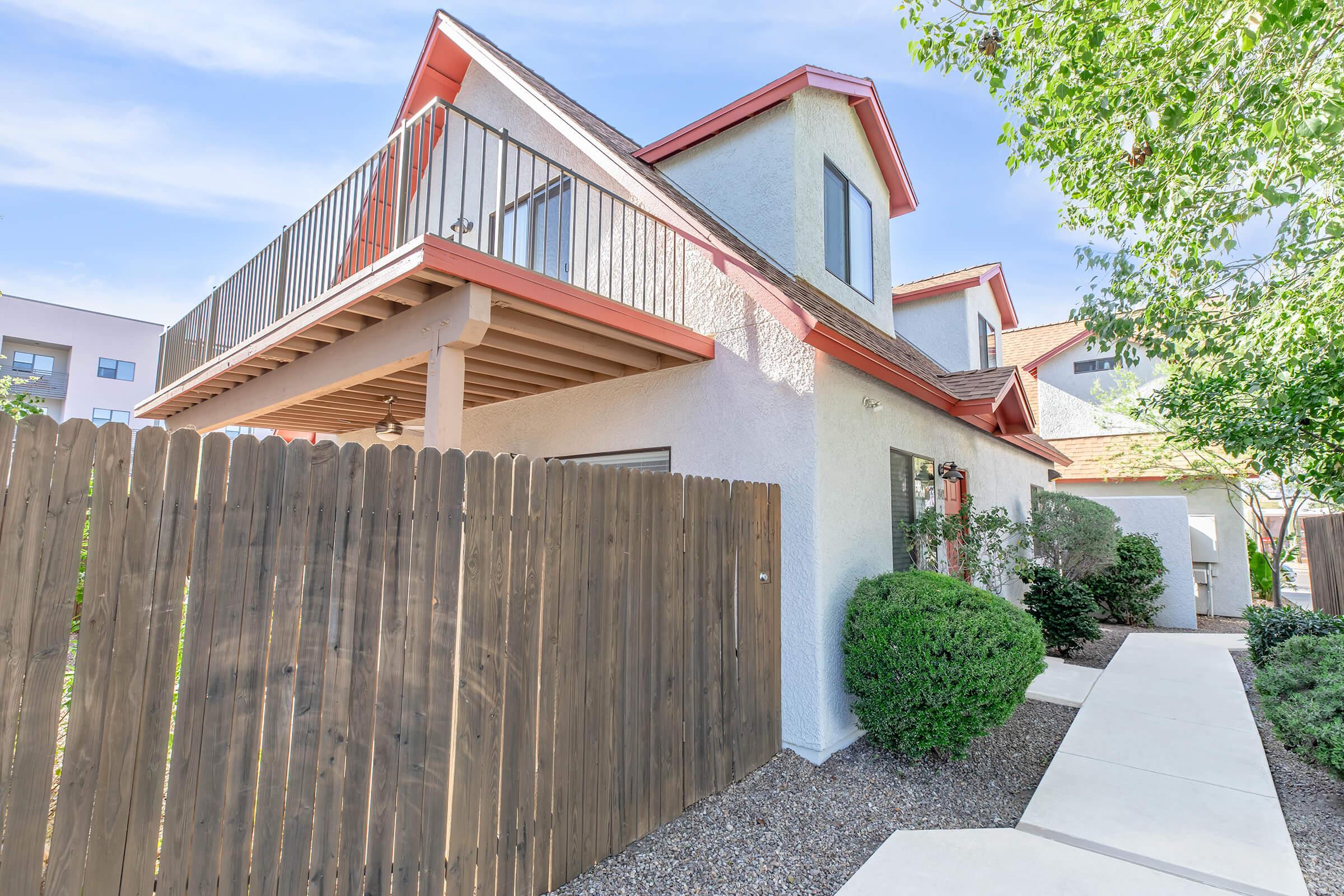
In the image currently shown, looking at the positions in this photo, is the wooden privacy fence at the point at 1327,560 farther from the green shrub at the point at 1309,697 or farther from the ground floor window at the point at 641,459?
the ground floor window at the point at 641,459

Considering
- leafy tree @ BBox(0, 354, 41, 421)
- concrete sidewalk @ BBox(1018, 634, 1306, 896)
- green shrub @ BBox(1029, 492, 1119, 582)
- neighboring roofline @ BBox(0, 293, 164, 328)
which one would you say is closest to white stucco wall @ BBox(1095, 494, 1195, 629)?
green shrub @ BBox(1029, 492, 1119, 582)

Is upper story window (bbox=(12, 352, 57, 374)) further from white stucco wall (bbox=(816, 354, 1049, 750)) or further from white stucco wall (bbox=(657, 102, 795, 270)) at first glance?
white stucco wall (bbox=(816, 354, 1049, 750))

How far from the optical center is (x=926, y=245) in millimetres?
12273

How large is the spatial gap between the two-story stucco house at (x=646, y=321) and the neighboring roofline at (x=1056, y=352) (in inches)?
343

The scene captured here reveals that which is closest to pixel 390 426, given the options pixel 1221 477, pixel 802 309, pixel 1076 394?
pixel 802 309

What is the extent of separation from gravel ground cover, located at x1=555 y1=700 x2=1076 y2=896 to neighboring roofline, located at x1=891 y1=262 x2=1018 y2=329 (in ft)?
25.6

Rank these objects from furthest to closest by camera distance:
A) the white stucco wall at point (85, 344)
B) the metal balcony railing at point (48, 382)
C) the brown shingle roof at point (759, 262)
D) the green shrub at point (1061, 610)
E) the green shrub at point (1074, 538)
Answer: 1. the white stucco wall at point (85, 344)
2. the metal balcony railing at point (48, 382)
3. the green shrub at point (1074, 538)
4. the green shrub at point (1061, 610)
5. the brown shingle roof at point (759, 262)

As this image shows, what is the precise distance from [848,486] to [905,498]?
1.66 meters

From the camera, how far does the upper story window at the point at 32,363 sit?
3019 centimetres

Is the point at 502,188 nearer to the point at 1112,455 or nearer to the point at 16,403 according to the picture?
the point at 16,403

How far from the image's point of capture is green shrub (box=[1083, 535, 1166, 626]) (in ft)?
39.6

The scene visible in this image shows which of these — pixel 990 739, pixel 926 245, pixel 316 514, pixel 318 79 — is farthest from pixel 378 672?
pixel 926 245

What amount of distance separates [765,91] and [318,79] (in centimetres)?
597

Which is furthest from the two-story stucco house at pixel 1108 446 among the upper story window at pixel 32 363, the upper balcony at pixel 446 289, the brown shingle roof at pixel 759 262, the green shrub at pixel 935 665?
the upper story window at pixel 32 363
